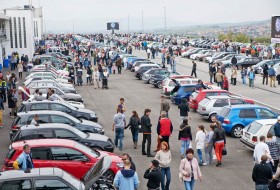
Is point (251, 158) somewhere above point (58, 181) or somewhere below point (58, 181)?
below

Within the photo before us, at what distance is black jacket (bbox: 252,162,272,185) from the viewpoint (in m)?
12.4

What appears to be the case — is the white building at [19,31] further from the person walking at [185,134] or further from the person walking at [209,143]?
the person walking at [209,143]

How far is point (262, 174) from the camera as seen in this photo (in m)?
12.4

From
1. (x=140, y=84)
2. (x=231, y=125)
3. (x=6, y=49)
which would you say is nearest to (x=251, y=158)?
(x=231, y=125)

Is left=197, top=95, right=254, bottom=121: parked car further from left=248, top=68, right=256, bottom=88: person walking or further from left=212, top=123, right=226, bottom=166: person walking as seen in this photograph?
left=248, top=68, right=256, bottom=88: person walking

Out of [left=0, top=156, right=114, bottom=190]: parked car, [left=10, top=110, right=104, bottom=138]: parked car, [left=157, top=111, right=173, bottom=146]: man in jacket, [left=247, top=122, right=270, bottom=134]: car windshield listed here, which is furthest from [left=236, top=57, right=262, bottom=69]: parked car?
[left=0, top=156, right=114, bottom=190]: parked car

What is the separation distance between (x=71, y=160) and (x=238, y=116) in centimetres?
951

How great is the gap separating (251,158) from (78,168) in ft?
22.1

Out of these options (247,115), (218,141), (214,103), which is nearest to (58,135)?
(218,141)

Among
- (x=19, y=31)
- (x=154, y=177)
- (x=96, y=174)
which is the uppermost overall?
(x=19, y=31)

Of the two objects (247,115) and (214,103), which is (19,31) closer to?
(214,103)

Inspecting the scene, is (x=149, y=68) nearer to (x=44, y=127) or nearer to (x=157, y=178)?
(x=44, y=127)

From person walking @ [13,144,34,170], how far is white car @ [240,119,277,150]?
816 centimetres

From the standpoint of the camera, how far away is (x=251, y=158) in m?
18.1
